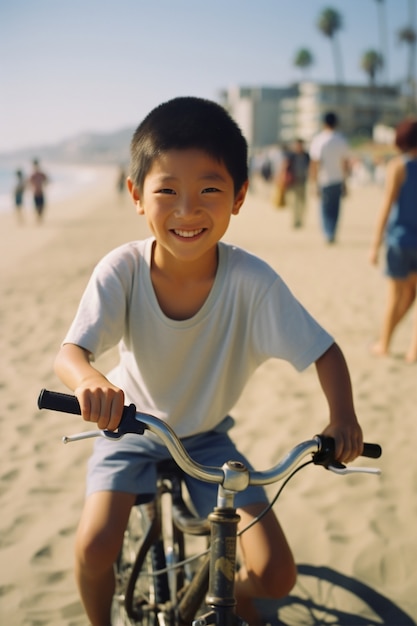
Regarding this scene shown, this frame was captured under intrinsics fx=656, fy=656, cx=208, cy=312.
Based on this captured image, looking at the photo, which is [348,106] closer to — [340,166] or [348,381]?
[340,166]

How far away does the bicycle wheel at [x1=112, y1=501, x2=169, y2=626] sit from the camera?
2.15 meters

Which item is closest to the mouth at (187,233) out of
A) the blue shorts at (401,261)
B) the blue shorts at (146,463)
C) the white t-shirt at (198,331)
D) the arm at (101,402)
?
the white t-shirt at (198,331)

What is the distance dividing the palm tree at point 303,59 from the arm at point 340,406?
11085cm

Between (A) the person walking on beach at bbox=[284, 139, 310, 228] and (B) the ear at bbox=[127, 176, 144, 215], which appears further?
(A) the person walking on beach at bbox=[284, 139, 310, 228]

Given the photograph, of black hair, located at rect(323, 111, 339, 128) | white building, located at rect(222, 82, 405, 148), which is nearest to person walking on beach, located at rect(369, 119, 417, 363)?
black hair, located at rect(323, 111, 339, 128)

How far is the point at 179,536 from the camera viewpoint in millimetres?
2320

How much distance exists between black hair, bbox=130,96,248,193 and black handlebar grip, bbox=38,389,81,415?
0.72 metres

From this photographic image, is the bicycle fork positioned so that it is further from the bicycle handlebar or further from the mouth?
the mouth

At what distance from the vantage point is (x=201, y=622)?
→ 1439mm

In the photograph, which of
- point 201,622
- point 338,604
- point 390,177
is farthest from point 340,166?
point 201,622

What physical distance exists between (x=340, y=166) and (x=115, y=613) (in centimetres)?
975

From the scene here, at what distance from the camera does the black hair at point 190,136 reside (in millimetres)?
1789

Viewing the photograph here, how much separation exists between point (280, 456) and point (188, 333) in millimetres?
2201

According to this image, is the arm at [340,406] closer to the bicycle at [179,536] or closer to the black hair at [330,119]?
the bicycle at [179,536]
